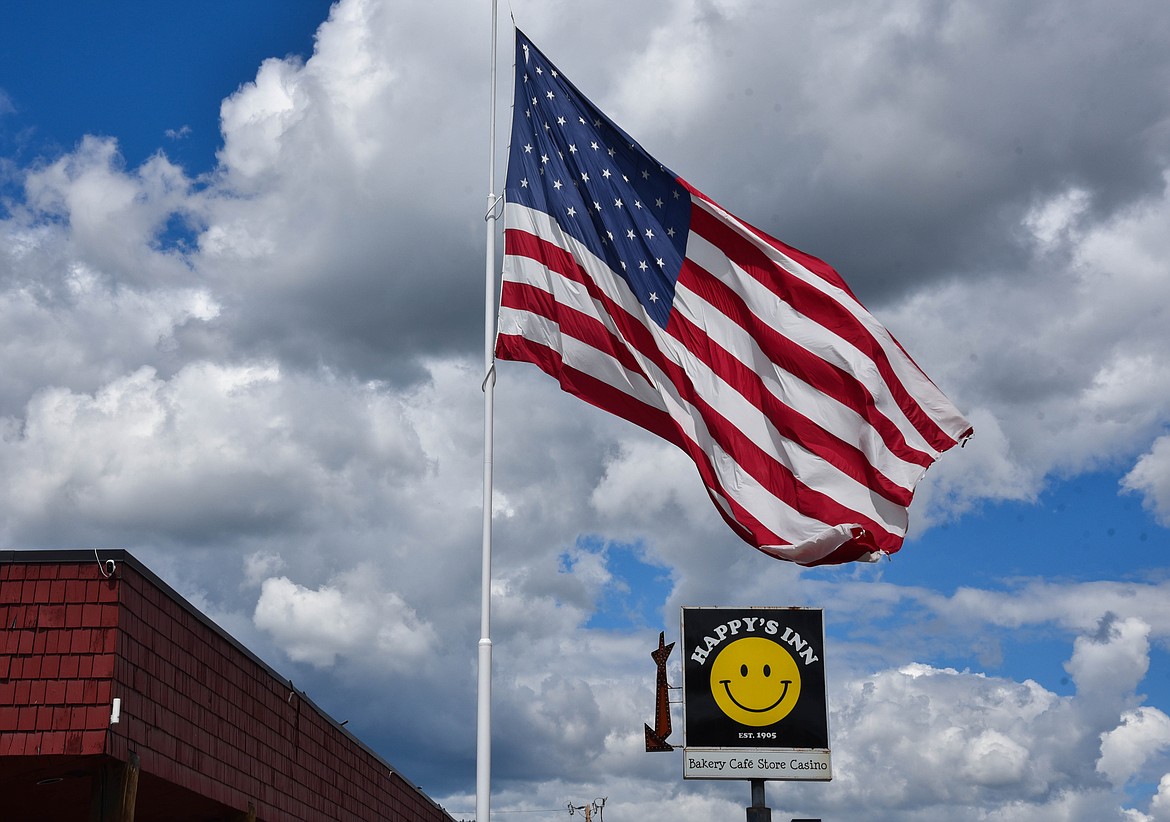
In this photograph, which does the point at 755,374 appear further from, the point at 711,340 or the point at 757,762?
the point at 757,762

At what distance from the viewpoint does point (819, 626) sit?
85.0ft

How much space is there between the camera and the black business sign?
81.8 ft

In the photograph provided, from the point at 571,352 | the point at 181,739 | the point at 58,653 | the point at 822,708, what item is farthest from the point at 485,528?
the point at 822,708

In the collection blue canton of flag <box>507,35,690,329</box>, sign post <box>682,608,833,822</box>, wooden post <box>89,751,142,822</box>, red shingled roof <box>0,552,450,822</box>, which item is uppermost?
blue canton of flag <box>507,35,690,329</box>

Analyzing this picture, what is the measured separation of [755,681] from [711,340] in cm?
1392

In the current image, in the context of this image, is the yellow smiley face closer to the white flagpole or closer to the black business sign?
the black business sign

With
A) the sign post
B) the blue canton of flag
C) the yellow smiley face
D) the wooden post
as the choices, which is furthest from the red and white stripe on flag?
the yellow smiley face

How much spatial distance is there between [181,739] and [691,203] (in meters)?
8.56

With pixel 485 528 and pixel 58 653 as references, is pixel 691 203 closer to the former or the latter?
pixel 485 528

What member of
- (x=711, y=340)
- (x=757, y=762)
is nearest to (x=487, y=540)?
(x=711, y=340)

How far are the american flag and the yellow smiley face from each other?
13.1 metres

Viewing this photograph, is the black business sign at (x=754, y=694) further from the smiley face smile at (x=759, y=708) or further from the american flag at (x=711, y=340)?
the american flag at (x=711, y=340)

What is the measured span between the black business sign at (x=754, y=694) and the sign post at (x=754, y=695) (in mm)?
19

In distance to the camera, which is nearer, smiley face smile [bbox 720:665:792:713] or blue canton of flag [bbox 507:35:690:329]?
blue canton of flag [bbox 507:35:690:329]
